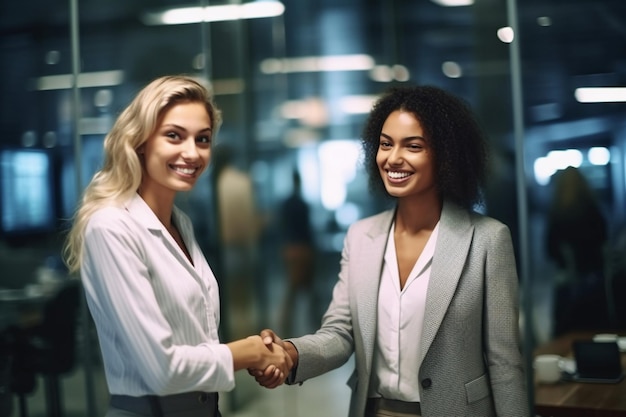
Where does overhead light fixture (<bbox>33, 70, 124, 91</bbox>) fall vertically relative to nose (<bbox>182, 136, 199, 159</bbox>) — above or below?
above

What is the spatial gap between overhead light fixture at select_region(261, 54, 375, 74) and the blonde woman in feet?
9.36

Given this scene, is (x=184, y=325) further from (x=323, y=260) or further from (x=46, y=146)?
(x=323, y=260)

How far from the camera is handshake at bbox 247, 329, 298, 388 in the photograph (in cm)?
239

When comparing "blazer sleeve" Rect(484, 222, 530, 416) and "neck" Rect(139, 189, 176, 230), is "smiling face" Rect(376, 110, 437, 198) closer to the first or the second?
"blazer sleeve" Rect(484, 222, 530, 416)

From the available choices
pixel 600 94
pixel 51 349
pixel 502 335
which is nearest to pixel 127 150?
pixel 502 335

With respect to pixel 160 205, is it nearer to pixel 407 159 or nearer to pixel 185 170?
pixel 185 170

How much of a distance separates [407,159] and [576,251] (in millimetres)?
2001

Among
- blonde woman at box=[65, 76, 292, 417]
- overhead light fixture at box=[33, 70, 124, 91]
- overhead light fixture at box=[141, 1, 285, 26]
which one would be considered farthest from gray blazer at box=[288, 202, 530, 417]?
overhead light fixture at box=[141, 1, 285, 26]

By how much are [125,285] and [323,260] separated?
338 cm

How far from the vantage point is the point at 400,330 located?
2438mm

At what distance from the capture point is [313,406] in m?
5.27

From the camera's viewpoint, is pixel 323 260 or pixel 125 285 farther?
pixel 323 260

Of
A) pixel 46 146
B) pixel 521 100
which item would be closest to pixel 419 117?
pixel 521 100

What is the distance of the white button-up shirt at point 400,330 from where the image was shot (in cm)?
240
